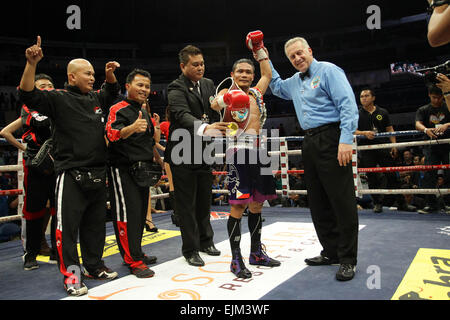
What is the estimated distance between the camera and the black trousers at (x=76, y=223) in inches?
78.1

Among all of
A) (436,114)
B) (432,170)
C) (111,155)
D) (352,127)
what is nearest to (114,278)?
(111,155)

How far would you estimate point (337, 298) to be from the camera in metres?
1.67

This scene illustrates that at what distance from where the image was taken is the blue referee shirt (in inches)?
81.0

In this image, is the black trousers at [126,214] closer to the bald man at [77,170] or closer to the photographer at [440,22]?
the bald man at [77,170]

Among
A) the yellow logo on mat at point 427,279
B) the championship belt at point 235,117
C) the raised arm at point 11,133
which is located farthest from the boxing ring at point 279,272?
the championship belt at point 235,117

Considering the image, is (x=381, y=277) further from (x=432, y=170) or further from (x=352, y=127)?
(x=432, y=170)

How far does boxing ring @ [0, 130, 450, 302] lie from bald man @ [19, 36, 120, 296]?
0.17m

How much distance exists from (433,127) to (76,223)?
4.22m

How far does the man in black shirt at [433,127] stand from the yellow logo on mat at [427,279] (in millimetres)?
1968

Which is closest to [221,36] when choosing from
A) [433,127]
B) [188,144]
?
[433,127]

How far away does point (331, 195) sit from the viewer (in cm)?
219

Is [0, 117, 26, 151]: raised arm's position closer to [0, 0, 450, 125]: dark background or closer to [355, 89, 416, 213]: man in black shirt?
[355, 89, 416, 213]: man in black shirt

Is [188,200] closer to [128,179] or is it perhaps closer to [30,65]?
[128,179]

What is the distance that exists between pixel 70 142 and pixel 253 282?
1.45 metres
